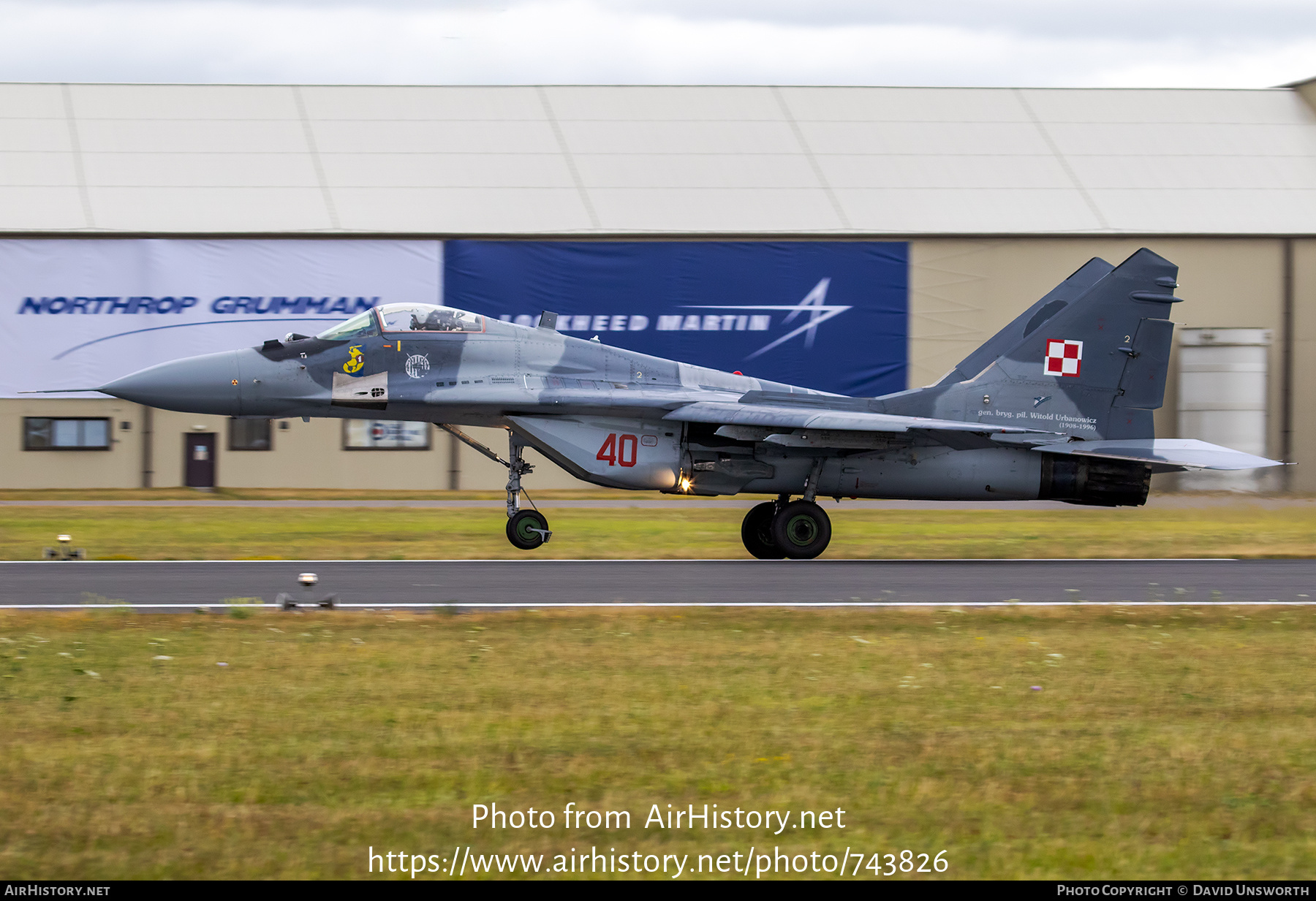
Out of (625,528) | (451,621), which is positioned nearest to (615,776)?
(451,621)

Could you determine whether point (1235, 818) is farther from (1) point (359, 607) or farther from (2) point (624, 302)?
(2) point (624, 302)

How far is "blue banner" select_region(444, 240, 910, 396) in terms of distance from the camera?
35.5m

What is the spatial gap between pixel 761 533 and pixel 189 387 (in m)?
7.87

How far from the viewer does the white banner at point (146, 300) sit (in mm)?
34844

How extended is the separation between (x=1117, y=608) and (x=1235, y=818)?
713 centimetres

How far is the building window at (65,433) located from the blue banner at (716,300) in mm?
9790

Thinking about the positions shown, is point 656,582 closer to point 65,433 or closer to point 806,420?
point 806,420

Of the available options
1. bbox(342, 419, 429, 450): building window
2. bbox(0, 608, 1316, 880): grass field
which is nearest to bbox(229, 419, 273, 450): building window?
bbox(342, 419, 429, 450): building window

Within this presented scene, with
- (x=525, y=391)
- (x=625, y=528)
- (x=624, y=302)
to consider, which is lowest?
(x=625, y=528)

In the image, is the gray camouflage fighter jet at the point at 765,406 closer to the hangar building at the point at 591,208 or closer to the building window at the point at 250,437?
the hangar building at the point at 591,208

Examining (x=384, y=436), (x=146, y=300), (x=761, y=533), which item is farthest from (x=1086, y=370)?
(x=146, y=300)

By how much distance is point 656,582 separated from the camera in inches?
595

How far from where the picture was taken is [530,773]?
659 cm

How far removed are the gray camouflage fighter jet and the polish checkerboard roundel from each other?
0.7 inches
